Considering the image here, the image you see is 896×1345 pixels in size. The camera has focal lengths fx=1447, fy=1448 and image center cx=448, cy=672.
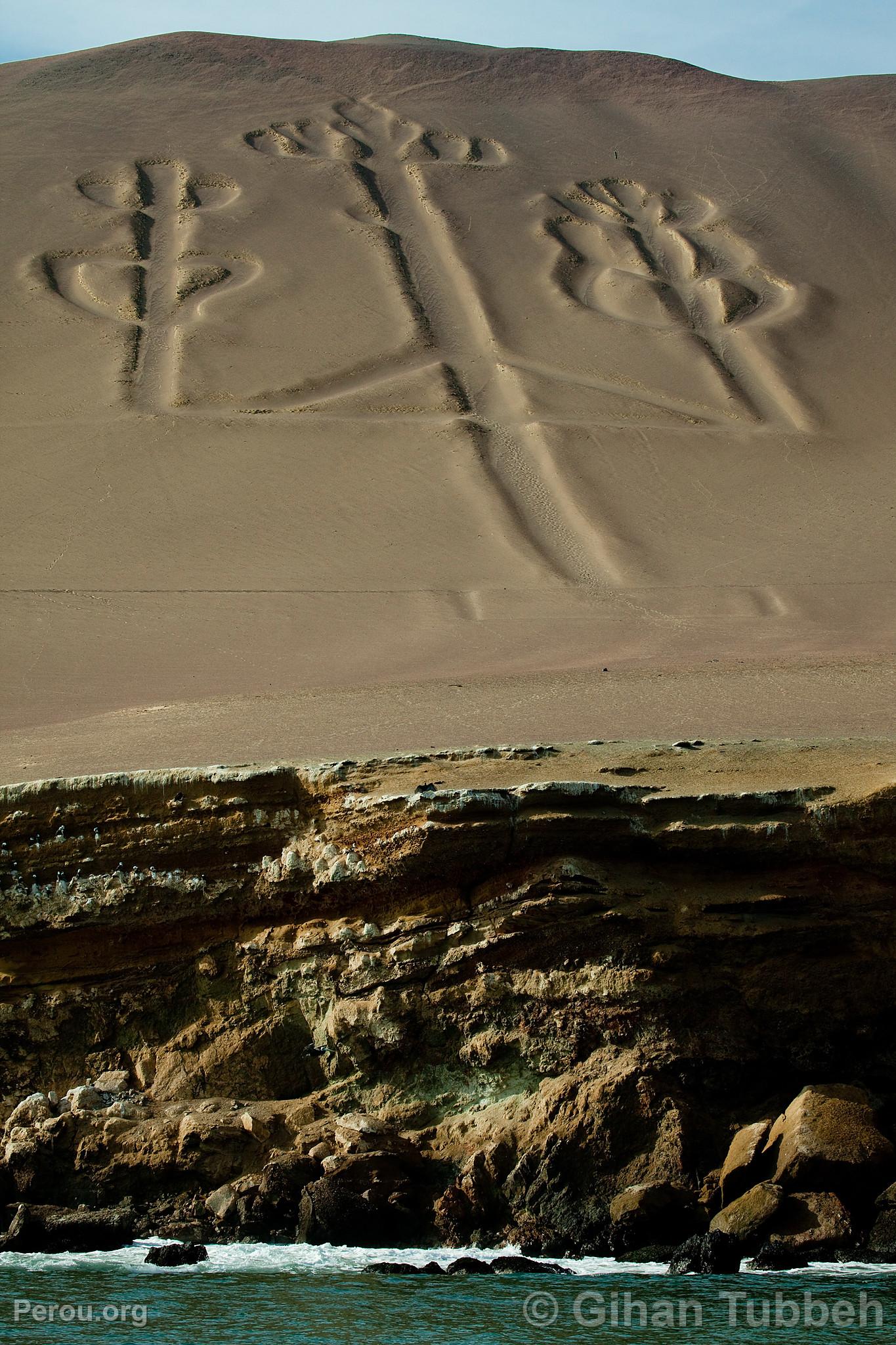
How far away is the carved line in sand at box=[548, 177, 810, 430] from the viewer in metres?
31.4

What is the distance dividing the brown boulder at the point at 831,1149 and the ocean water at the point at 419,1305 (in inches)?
20.1

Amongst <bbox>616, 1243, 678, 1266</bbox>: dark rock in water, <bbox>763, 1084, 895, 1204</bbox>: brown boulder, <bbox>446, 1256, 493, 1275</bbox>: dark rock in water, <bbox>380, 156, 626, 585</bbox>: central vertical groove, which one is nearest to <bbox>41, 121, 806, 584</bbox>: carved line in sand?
<bbox>380, 156, 626, 585</bbox>: central vertical groove

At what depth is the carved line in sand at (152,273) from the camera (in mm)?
30297

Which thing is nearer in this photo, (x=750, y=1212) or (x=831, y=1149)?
(x=750, y=1212)

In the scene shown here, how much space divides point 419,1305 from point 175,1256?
5.25ft

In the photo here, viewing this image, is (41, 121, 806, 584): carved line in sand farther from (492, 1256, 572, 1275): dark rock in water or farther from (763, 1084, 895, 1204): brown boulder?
(492, 1256, 572, 1275): dark rock in water

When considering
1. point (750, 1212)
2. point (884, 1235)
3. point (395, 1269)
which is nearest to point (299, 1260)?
point (395, 1269)

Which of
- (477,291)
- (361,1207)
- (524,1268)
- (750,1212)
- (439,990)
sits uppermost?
(477,291)

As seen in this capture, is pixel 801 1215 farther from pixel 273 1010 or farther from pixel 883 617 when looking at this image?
pixel 883 617

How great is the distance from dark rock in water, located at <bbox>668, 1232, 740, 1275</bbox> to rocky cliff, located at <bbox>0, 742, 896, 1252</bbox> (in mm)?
294

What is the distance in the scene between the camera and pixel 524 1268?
26.7ft

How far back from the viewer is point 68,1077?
33.1ft

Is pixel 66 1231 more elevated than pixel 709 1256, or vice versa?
pixel 66 1231

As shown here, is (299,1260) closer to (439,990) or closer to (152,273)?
(439,990)
